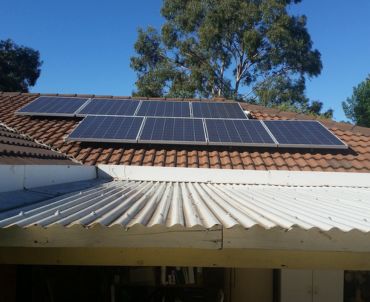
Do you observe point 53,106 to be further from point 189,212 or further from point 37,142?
point 189,212

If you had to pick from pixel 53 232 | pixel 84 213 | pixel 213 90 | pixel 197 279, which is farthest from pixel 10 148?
pixel 213 90

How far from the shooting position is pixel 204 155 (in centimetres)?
901

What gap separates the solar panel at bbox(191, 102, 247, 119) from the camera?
1083 cm

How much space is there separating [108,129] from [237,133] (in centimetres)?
297

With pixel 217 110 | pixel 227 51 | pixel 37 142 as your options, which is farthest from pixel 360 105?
pixel 37 142

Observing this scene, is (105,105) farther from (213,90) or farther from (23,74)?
(23,74)

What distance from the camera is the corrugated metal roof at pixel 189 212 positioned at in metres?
3.37

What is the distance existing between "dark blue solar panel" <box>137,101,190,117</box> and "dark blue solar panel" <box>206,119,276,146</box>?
3.31 ft

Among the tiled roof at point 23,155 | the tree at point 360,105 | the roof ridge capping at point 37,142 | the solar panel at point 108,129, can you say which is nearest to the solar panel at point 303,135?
the solar panel at point 108,129

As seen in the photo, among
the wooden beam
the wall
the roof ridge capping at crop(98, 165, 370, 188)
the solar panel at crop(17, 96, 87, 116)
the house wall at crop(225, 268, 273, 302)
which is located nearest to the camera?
the wooden beam

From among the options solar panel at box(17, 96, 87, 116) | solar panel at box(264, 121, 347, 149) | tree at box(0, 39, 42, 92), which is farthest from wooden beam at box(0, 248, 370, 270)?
tree at box(0, 39, 42, 92)

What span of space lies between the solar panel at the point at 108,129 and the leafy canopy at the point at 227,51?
18.9 m

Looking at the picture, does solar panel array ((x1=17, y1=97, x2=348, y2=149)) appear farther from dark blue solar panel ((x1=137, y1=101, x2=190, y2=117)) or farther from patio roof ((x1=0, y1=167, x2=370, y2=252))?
patio roof ((x1=0, y1=167, x2=370, y2=252))

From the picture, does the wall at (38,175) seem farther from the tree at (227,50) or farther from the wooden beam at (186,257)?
the tree at (227,50)
